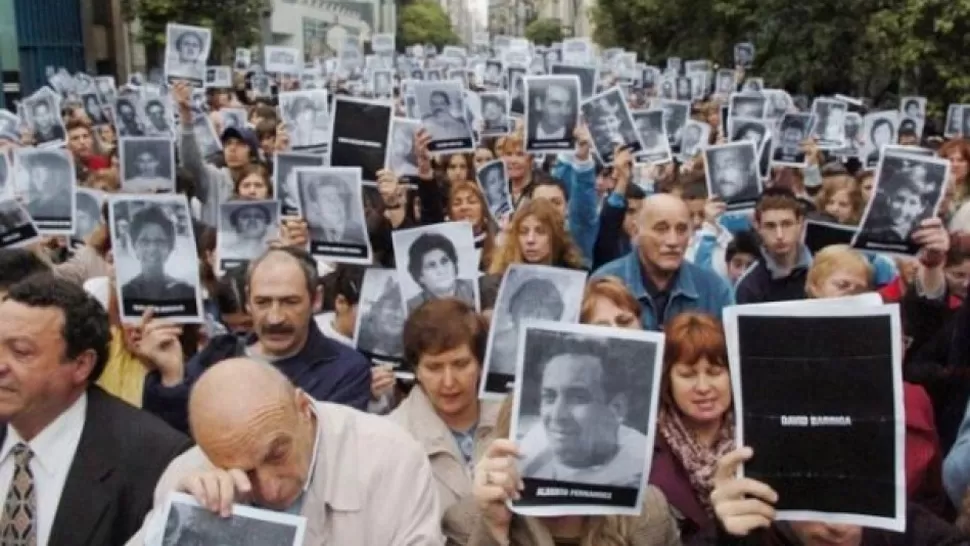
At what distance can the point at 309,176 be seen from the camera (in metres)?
5.82

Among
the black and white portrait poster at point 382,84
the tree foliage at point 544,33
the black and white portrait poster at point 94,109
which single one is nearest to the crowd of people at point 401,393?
the black and white portrait poster at point 94,109

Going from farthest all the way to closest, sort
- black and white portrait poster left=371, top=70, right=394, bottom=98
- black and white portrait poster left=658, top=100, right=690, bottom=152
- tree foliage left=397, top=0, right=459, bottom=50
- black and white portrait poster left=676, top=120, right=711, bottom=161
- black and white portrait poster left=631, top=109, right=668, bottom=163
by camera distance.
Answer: tree foliage left=397, top=0, right=459, bottom=50
black and white portrait poster left=371, top=70, right=394, bottom=98
black and white portrait poster left=658, top=100, right=690, bottom=152
black and white portrait poster left=676, top=120, right=711, bottom=161
black and white portrait poster left=631, top=109, right=668, bottom=163

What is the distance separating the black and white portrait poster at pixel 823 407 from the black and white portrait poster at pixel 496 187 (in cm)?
525

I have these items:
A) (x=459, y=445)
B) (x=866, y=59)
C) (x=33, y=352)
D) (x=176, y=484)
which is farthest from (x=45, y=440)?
(x=866, y=59)

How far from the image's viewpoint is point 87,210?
725 centimetres

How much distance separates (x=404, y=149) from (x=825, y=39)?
646 inches

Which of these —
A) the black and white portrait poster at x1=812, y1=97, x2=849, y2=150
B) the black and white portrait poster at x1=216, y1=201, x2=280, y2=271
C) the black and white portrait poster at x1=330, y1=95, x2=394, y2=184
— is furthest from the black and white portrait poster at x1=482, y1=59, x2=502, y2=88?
the black and white portrait poster at x1=216, y1=201, x2=280, y2=271

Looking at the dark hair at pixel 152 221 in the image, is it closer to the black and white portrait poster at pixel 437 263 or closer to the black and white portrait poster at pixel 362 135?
the black and white portrait poster at pixel 437 263

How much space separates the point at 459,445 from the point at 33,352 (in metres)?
1.11

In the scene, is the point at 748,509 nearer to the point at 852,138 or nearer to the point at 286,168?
the point at 286,168

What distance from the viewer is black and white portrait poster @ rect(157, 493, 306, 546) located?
2.42 meters

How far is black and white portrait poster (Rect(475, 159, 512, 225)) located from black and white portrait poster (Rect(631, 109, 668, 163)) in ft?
5.96

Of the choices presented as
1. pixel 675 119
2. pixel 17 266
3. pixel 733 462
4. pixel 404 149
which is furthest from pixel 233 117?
pixel 733 462

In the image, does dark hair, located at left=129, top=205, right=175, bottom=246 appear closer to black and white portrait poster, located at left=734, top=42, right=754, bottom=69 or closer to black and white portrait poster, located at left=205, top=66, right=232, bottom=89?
black and white portrait poster, located at left=205, top=66, right=232, bottom=89
